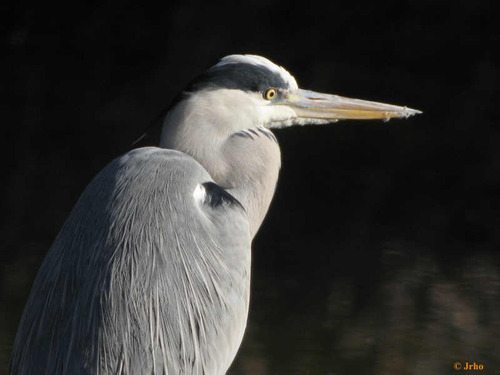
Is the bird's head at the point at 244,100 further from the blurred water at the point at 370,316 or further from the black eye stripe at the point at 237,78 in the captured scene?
the blurred water at the point at 370,316

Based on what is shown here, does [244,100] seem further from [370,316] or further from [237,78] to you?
[370,316]

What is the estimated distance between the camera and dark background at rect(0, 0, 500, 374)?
486cm

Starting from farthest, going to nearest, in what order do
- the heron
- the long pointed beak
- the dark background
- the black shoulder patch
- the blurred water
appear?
the dark background
the blurred water
the long pointed beak
the black shoulder patch
the heron

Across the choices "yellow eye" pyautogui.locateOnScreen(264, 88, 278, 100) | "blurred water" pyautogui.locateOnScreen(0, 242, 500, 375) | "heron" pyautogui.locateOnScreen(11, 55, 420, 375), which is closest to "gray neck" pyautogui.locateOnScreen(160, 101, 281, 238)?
"heron" pyautogui.locateOnScreen(11, 55, 420, 375)

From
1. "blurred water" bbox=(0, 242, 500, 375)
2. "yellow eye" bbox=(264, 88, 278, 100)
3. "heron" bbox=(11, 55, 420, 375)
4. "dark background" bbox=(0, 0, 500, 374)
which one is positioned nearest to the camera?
"heron" bbox=(11, 55, 420, 375)

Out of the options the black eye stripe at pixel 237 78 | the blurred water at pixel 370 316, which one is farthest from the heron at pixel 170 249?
the blurred water at pixel 370 316

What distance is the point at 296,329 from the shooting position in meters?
4.77

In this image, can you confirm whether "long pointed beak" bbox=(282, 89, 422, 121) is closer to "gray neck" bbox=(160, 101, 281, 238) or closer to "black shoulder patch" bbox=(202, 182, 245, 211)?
"gray neck" bbox=(160, 101, 281, 238)

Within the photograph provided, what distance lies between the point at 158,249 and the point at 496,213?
397cm

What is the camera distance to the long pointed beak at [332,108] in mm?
3098

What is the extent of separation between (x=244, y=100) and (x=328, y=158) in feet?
13.5

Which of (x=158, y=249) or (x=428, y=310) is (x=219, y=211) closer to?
(x=158, y=249)

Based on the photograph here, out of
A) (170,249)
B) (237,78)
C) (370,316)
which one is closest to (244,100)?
(237,78)

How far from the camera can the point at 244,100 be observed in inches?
115
